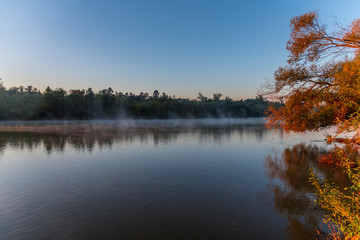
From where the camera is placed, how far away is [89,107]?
142 metres

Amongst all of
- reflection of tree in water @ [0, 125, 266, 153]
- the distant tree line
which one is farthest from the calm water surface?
the distant tree line

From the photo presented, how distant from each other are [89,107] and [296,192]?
14440 cm

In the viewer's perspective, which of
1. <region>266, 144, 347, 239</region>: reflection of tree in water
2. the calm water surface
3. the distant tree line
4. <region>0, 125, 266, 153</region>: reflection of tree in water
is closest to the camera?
the calm water surface

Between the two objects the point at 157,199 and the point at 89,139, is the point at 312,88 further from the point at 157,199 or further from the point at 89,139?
the point at 89,139

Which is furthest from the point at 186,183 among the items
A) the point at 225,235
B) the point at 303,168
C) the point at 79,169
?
the point at 303,168

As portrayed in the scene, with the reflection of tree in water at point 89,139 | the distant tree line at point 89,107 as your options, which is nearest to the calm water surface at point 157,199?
the reflection of tree in water at point 89,139

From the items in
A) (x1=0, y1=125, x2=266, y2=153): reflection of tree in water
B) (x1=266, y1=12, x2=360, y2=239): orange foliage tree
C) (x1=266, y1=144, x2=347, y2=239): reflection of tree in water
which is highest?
(x1=266, y1=12, x2=360, y2=239): orange foliage tree

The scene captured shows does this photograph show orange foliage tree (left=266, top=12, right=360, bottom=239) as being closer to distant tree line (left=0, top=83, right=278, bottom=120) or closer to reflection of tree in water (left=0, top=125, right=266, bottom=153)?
reflection of tree in water (left=0, top=125, right=266, bottom=153)

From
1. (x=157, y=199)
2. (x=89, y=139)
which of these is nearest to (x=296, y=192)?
(x=157, y=199)

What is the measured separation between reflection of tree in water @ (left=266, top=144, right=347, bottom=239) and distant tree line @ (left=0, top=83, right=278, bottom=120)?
13219cm

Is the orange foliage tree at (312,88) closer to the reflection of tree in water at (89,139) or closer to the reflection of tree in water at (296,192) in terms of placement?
the reflection of tree in water at (296,192)

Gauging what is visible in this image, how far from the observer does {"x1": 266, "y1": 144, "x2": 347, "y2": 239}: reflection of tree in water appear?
927 centimetres

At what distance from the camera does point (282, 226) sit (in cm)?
939

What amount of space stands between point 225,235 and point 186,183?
21.4ft
